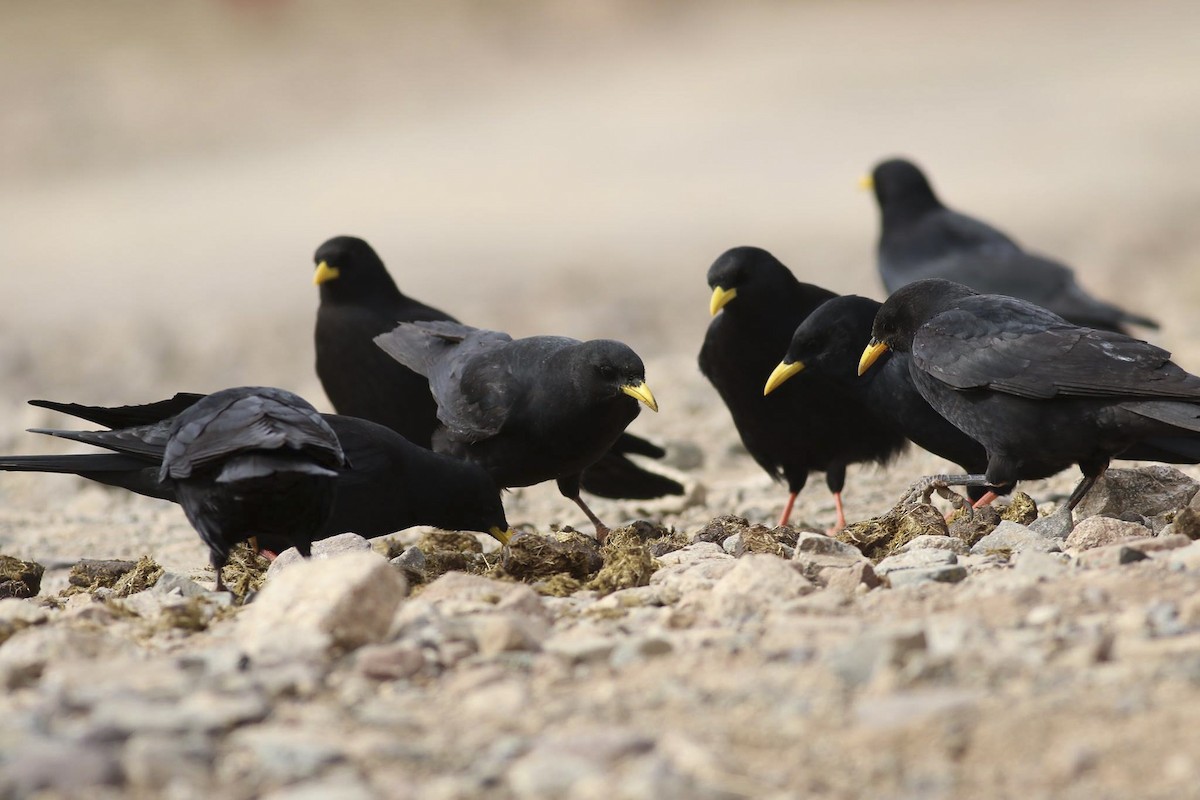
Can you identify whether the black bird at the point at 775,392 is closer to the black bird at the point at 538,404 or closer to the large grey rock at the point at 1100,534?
the black bird at the point at 538,404

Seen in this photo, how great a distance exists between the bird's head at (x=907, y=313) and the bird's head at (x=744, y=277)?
1.00m

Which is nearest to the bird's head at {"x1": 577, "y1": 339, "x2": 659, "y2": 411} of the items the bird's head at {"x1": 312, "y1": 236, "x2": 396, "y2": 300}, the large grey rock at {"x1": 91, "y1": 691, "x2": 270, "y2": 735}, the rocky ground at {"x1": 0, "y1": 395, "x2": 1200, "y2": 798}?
the rocky ground at {"x1": 0, "y1": 395, "x2": 1200, "y2": 798}

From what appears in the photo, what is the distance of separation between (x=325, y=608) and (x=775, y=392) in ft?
13.5

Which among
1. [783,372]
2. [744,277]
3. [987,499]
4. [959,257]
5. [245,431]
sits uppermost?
[959,257]

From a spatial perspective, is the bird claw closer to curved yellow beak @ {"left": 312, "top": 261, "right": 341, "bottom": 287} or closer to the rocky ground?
the rocky ground

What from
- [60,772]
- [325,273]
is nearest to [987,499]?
[325,273]

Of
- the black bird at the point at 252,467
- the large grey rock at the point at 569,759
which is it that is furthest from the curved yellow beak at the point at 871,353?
the large grey rock at the point at 569,759

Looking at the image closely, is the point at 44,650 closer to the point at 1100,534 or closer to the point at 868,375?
the point at 1100,534

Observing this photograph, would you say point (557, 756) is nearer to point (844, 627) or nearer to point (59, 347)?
point (844, 627)

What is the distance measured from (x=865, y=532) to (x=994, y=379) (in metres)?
0.79

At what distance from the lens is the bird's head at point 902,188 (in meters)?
12.2

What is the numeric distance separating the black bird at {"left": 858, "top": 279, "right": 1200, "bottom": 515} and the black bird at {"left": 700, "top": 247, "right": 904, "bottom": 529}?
3.81ft

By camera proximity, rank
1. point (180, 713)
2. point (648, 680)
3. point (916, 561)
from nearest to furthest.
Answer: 1. point (180, 713)
2. point (648, 680)
3. point (916, 561)

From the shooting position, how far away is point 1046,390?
585cm
